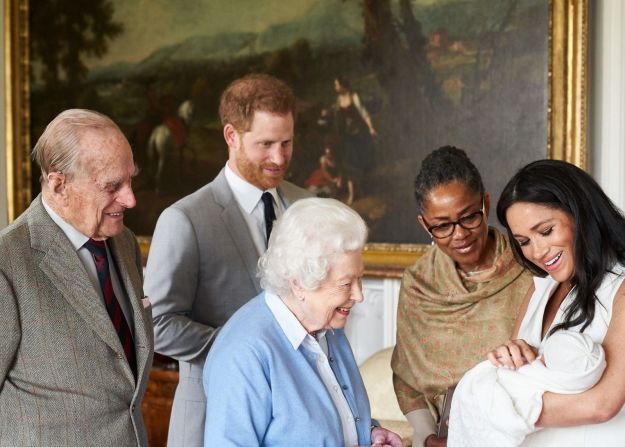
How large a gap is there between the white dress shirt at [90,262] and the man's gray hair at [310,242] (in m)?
0.62

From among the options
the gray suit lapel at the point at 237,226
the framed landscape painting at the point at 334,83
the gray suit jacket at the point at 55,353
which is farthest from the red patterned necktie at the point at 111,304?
the framed landscape painting at the point at 334,83

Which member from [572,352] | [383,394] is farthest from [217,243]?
[383,394]

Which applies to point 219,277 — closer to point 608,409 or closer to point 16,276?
point 16,276

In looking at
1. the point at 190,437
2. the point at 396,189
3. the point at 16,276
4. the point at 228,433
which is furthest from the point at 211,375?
the point at 396,189

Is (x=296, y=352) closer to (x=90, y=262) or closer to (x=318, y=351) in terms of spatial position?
(x=318, y=351)

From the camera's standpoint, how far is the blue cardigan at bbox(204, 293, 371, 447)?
262 cm

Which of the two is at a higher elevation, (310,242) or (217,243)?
(310,242)

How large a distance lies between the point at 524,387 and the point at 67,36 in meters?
6.19

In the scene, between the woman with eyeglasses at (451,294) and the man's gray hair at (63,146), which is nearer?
the man's gray hair at (63,146)

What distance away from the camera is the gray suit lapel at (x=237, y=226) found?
3828mm

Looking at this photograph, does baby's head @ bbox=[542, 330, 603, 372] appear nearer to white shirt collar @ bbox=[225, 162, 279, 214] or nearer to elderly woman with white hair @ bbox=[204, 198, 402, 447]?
elderly woman with white hair @ bbox=[204, 198, 402, 447]

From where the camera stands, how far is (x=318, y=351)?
288 centimetres

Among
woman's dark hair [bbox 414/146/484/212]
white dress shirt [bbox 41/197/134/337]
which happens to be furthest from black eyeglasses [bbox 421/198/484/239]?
white dress shirt [bbox 41/197/134/337]

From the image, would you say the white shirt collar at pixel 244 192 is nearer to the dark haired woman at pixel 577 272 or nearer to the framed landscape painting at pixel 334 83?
the dark haired woman at pixel 577 272
